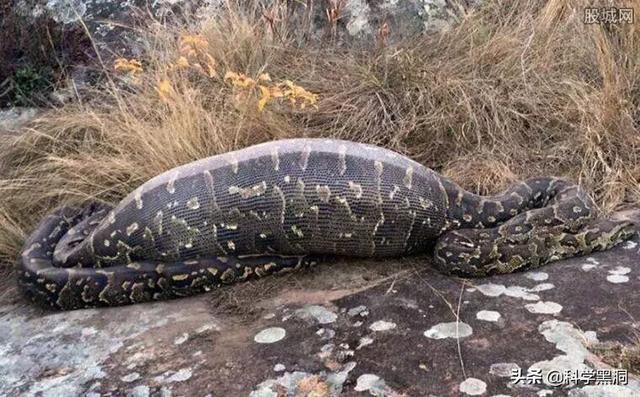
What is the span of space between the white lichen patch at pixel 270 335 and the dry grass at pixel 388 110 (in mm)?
1995

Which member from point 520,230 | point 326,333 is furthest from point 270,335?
point 520,230

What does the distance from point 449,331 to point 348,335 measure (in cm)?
53

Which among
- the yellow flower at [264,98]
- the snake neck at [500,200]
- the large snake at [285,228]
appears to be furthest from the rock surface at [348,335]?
the yellow flower at [264,98]

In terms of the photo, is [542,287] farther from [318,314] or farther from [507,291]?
[318,314]

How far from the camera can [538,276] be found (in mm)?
4438

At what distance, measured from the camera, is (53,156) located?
6.00 m

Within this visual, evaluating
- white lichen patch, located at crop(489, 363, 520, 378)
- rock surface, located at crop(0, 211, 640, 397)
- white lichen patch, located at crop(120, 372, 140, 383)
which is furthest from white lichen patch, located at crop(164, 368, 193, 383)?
white lichen patch, located at crop(489, 363, 520, 378)

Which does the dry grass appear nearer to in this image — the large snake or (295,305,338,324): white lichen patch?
the large snake

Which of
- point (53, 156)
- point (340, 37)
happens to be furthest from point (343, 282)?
point (340, 37)

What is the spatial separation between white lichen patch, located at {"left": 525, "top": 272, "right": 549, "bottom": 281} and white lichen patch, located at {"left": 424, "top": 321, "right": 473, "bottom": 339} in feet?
2.30

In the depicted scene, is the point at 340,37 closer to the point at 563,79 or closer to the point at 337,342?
the point at 563,79

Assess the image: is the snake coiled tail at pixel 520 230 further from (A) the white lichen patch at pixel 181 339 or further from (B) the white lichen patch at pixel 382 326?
(A) the white lichen patch at pixel 181 339

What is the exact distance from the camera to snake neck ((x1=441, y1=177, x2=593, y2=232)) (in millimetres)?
4918

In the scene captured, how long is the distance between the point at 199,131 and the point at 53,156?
1240mm
